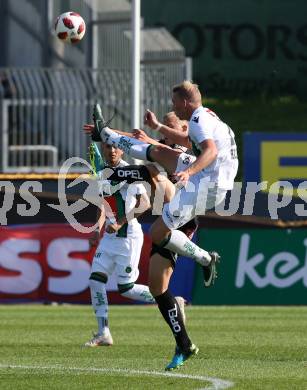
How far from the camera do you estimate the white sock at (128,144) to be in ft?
39.3

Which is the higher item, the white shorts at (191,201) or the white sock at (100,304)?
the white shorts at (191,201)

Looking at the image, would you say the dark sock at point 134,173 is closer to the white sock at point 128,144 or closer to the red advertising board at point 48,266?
the white sock at point 128,144

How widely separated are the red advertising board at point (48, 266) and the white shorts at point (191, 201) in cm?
862

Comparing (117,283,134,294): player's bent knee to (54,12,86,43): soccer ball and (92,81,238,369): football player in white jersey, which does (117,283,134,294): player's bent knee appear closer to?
(92,81,238,369): football player in white jersey

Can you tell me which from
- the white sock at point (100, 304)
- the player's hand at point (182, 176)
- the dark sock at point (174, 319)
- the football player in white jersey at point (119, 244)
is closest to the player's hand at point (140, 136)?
the player's hand at point (182, 176)

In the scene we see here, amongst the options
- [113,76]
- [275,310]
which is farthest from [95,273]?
[113,76]

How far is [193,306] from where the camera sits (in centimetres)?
2039

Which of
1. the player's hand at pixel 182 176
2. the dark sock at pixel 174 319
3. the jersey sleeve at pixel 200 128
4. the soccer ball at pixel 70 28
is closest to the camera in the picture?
the player's hand at pixel 182 176

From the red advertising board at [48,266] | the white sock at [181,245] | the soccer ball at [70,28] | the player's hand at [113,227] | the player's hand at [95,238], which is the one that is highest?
the soccer ball at [70,28]

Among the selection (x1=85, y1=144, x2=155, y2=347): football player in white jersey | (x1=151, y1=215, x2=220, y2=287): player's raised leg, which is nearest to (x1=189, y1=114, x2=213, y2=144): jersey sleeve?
(x1=151, y1=215, x2=220, y2=287): player's raised leg

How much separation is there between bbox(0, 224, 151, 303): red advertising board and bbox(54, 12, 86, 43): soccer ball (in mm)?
3952

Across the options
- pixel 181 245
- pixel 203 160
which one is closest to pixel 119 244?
pixel 181 245

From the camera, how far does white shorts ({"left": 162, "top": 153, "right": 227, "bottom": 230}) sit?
456 inches

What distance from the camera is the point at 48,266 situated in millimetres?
20391
